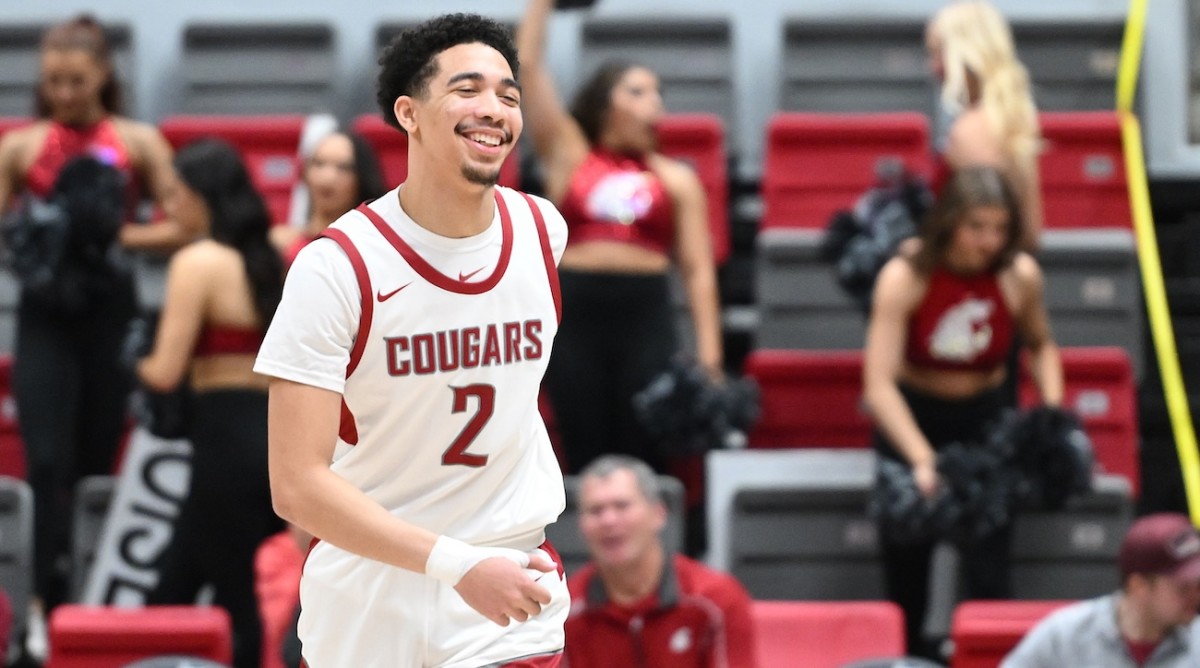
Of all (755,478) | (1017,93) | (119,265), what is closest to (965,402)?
(755,478)

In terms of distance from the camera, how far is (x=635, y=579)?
435cm

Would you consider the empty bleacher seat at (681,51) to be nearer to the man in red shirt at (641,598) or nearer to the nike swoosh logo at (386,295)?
the man in red shirt at (641,598)

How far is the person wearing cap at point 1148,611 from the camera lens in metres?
4.18

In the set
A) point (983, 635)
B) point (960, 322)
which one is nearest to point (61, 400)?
point (960, 322)

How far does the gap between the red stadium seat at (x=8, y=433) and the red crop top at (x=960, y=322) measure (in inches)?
101

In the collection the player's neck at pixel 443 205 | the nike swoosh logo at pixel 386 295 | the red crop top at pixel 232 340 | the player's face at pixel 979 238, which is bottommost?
the red crop top at pixel 232 340

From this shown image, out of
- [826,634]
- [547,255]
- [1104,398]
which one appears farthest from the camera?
[1104,398]

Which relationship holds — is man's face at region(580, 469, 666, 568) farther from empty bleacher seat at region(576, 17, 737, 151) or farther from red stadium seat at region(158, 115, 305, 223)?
empty bleacher seat at region(576, 17, 737, 151)

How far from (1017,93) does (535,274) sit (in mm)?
3108

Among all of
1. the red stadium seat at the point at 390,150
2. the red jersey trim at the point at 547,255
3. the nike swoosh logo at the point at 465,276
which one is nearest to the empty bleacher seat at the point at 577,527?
the red stadium seat at the point at 390,150

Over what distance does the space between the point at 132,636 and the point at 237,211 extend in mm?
1108

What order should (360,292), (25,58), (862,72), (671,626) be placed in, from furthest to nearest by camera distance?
(25,58), (862,72), (671,626), (360,292)

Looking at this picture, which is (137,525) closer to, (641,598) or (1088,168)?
(641,598)

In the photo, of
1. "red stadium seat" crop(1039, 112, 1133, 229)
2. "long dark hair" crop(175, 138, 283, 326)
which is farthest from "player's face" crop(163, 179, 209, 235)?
"red stadium seat" crop(1039, 112, 1133, 229)
